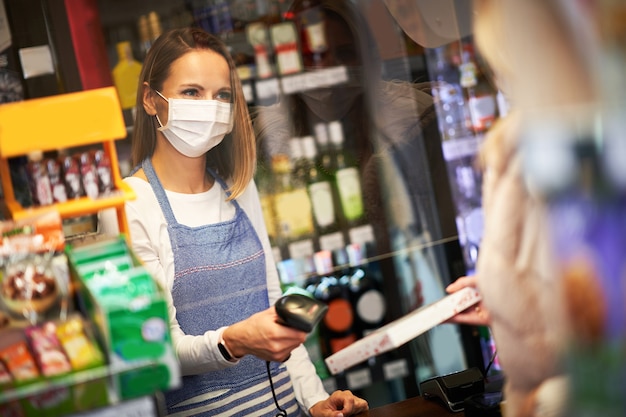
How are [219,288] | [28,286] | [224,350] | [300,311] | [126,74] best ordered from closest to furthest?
[28,286]
[300,311]
[224,350]
[219,288]
[126,74]

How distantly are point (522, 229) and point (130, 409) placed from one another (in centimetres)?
89

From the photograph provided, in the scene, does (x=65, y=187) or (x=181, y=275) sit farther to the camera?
(x=181, y=275)

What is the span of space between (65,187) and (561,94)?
1.18 meters

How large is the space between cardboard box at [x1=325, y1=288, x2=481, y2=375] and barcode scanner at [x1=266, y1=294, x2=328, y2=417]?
14.9 inches

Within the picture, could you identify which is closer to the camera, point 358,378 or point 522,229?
point 522,229

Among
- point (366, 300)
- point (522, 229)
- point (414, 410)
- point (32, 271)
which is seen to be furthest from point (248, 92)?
point (522, 229)

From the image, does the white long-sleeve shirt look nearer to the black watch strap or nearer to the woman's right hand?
the black watch strap

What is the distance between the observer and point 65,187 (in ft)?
6.71

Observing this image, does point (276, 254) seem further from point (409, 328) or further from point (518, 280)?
point (518, 280)

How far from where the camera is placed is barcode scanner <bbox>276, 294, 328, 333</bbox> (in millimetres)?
2211

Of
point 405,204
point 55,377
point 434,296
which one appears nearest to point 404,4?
point 405,204

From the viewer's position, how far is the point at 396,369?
145 inches

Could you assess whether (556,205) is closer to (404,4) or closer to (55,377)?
(55,377)

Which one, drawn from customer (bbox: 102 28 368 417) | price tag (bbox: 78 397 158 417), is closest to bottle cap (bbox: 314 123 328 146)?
customer (bbox: 102 28 368 417)
